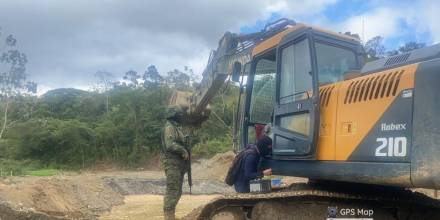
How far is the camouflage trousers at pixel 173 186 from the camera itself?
293 inches

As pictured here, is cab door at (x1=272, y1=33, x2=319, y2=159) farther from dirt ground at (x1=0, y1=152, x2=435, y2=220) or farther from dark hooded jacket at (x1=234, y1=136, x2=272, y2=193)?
dirt ground at (x1=0, y1=152, x2=435, y2=220)

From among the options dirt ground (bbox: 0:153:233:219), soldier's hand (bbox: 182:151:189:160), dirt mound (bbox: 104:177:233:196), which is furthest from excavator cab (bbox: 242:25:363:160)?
dirt mound (bbox: 104:177:233:196)

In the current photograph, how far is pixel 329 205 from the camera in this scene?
4906mm

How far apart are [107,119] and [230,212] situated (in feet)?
118

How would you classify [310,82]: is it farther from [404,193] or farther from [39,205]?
[39,205]

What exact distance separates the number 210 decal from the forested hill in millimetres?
27922

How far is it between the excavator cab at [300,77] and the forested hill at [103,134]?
26.3 meters

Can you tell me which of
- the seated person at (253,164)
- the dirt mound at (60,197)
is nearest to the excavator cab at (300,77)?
the seated person at (253,164)

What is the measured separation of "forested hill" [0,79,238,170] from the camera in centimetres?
3522

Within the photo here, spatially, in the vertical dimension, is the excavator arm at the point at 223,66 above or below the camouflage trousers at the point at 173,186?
above

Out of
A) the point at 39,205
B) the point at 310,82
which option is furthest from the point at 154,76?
the point at 310,82

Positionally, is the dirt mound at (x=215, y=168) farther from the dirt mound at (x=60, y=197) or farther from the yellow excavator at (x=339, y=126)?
the yellow excavator at (x=339, y=126)

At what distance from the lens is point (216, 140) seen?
118 ft

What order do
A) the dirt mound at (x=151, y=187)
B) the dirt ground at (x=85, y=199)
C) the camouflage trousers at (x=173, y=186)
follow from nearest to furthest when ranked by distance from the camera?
the camouflage trousers at (x=173, y=186), the dirt ground at (x=85, y=199), the dirt mound at (x=151, y=187)
